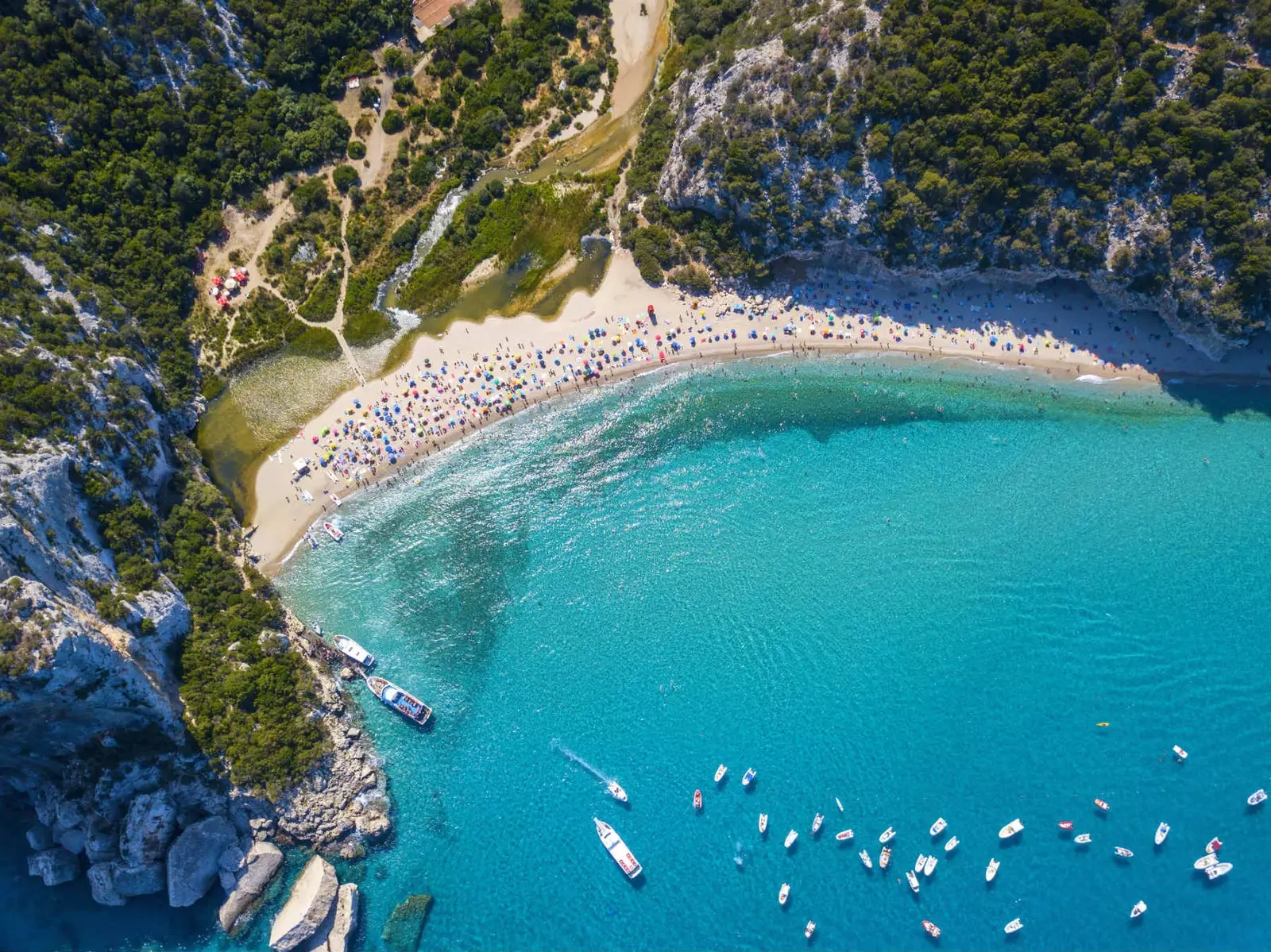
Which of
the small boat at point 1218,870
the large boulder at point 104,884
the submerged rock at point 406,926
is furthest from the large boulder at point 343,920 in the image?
the small boat at point 1218,870

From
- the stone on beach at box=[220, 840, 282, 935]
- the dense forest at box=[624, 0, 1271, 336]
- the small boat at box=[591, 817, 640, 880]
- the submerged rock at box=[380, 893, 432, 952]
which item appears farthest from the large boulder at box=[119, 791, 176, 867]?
the dense forest at box=[624, 0, 1271, 336]

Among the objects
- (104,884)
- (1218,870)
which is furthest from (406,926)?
(1218,870)

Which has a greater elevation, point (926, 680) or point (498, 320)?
point (498, 320)

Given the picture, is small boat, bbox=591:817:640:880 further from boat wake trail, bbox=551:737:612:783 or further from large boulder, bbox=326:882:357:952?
large boulder, bbox=326:882:357:952

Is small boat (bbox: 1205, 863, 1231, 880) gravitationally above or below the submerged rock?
below

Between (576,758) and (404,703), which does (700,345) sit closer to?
(576,758)

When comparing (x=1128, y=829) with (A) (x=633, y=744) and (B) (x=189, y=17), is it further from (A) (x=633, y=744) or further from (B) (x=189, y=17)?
(B) (x=189, y=17)

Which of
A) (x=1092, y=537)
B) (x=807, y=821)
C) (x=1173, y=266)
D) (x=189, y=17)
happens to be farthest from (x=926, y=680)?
(x=189, y=17)
